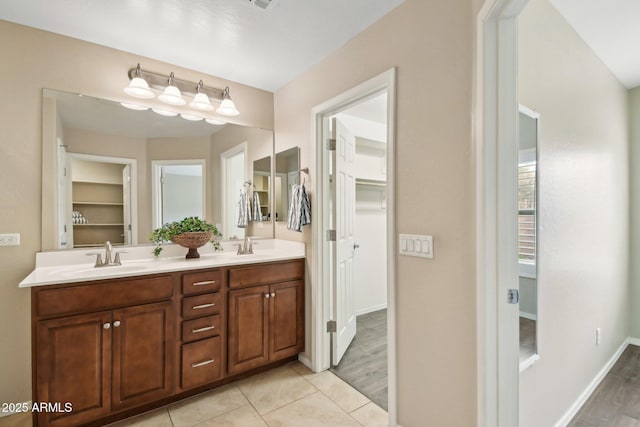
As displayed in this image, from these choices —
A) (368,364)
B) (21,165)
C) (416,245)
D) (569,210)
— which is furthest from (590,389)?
(21,165)

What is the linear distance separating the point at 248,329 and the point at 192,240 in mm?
818

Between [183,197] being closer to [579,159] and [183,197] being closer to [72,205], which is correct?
[72,205]

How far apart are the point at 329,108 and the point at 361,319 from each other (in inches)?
102

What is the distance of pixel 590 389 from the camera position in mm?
2168

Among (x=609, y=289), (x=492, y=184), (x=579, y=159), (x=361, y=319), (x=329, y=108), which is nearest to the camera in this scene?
(x=492, y=184)

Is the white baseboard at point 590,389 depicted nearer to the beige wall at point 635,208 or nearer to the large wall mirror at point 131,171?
the beige wall at point 635,208

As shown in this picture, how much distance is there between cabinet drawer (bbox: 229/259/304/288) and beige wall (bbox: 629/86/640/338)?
11.1 feet

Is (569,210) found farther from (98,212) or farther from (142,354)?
(98,212)

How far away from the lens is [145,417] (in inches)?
72.4

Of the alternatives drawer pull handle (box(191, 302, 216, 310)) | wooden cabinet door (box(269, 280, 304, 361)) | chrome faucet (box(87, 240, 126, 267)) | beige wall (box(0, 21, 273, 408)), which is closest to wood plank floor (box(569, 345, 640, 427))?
wooden cabinet door (box(269, 280, 304, 361))

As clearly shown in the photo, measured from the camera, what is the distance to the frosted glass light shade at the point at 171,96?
2.30m

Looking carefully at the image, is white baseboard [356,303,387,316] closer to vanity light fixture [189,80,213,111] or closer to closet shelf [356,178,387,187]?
closet shelf [356,178,387,187]

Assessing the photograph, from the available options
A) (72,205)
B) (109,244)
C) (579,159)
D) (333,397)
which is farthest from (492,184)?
(72,205)

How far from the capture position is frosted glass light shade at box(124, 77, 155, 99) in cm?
215
